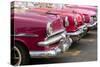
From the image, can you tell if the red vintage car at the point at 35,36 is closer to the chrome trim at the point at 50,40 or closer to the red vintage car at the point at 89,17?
the chrome trim at the point at 50,40

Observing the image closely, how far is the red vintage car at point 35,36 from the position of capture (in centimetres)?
324

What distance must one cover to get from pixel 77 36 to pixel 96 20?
1.38ft

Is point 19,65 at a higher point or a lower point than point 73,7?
lower

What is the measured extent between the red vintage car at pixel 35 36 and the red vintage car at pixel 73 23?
7 cm

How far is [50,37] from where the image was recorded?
3.40m

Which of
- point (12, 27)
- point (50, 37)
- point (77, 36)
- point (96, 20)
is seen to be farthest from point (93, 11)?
point (12, 27)

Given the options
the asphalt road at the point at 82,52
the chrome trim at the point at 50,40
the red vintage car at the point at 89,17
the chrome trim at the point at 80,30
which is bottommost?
the asphalt road at the point at 82,52

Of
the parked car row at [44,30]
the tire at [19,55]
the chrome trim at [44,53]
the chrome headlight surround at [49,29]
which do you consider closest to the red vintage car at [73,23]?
the parked car row at [44,30]

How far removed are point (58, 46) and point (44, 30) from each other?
0.32 metres

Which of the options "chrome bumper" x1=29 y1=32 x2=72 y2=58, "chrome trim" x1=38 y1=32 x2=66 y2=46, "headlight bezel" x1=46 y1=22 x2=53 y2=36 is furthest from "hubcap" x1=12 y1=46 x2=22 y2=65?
"headlight bezel" x1=46 y1=22 x2=53 y2=36

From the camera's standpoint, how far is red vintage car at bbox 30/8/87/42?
352cm

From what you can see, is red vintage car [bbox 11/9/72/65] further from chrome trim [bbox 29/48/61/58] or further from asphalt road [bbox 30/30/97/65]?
asphalt road [bbox 30/30/97/65]

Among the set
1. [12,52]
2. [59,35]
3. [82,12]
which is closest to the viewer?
[12,52]

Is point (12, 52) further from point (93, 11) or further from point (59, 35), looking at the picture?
point (93, 11)
